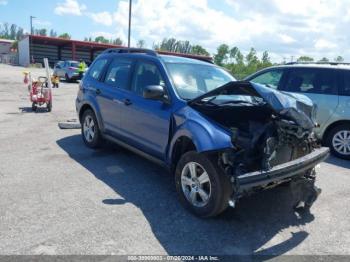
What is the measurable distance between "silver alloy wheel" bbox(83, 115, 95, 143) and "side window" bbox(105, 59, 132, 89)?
0.93 m

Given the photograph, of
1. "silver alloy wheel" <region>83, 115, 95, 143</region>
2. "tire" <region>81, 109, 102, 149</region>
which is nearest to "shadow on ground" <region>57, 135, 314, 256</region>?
"tire" <region>81, 109, 102, 149</region>

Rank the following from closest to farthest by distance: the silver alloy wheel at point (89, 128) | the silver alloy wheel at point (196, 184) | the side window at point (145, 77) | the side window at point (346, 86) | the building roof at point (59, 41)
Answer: the silver alloy wheel at point (196, 184) → the side window at point (145, 77) → the silver alloy wheel at point (89, 128) → the side window at point (346, 86) → the building roof at point (59, 41)

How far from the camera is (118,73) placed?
592 centimetres

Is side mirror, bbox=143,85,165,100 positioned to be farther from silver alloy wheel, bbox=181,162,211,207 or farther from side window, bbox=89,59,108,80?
side window, bbox=89,59,108,80

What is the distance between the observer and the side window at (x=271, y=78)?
7.73 m

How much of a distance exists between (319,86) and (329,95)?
29 centimetres

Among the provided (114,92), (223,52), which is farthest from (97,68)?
(223,52)

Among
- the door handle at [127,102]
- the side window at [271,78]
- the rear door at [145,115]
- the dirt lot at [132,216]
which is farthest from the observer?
the side window at [271,78]

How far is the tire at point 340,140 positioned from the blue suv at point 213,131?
2816 millimetres

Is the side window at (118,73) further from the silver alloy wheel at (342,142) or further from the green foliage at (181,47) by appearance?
the green foliage at (181,47)

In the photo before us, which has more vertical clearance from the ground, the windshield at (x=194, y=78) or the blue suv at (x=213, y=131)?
the windshield at (x=194, y=78)

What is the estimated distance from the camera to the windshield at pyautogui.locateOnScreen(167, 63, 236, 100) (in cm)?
478

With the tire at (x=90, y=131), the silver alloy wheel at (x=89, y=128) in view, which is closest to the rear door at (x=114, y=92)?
the tire at (x=90, y=131)

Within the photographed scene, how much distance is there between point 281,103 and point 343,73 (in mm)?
3926
